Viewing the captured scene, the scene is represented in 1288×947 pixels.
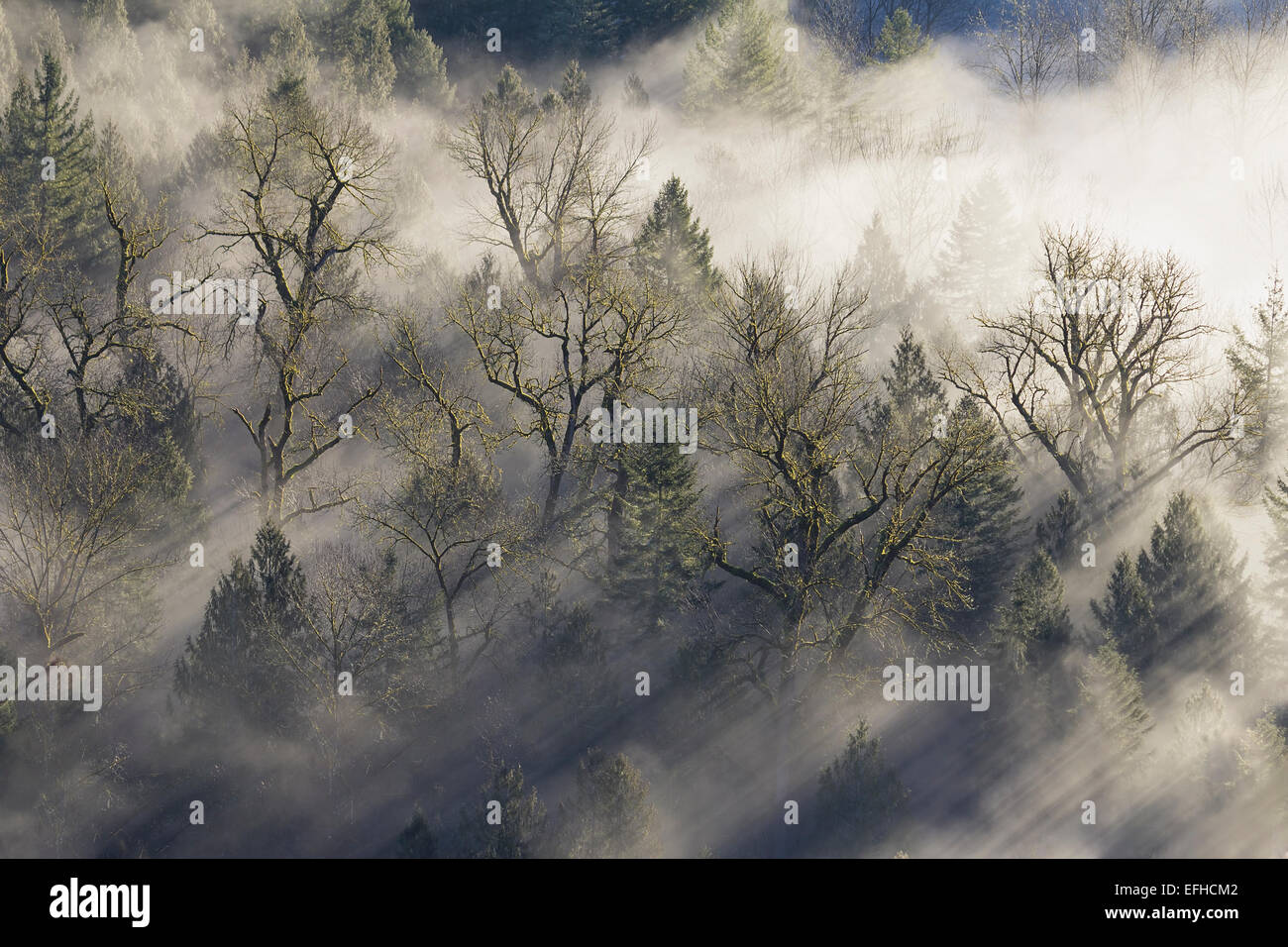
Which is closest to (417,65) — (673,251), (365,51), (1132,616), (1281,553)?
(365,51)

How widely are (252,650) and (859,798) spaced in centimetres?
1470

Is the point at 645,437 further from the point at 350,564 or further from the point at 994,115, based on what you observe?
the point at 994,115

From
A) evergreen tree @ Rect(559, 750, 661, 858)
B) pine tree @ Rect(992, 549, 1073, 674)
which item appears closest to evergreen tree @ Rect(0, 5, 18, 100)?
evergreen tree @ Rect(559, 750, 661, 858)

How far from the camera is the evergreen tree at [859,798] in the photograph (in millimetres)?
26266

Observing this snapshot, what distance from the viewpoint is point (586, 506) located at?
3127 cm

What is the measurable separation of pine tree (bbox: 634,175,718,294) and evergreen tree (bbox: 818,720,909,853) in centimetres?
1660

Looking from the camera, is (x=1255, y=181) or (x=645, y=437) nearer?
(x=645, y=437)

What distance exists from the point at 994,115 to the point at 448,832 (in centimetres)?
5096

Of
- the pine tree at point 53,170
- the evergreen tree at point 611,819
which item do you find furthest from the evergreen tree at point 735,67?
the evergreen tree at point 611,819

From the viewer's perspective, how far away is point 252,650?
89.5 ft

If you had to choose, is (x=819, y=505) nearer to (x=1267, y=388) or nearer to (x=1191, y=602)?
(x=1191, y=602)

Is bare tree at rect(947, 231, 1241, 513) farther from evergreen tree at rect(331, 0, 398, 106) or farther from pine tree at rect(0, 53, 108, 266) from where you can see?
evergreen tree at rect(331, 0, 398, 106)

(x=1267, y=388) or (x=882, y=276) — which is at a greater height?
(x=882, y=276)
